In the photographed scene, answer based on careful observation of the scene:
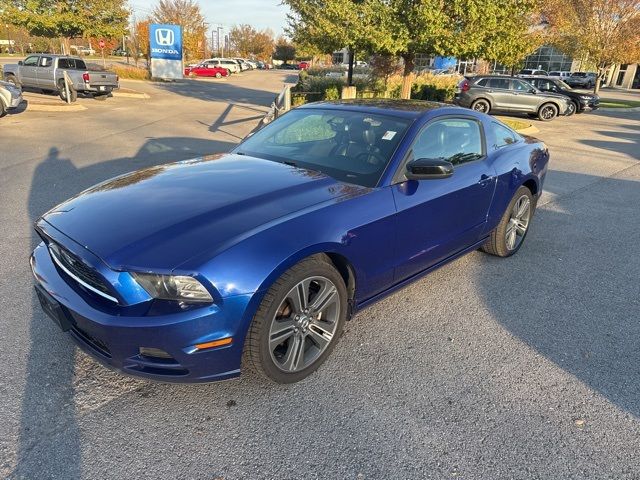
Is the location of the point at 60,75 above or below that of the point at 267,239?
below

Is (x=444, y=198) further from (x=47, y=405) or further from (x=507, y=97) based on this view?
(x=507, y=97)

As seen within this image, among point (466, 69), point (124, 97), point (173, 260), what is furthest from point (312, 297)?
point (466, 69)

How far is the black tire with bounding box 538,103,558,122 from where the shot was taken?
62.5 feet

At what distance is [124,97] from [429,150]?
71.6ft

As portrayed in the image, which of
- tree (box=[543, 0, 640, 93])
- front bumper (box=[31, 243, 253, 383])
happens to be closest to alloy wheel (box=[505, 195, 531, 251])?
front bumper (box=[31, 243, 253, 383])

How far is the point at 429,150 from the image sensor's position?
11.7 feet

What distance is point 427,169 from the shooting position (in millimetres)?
3156

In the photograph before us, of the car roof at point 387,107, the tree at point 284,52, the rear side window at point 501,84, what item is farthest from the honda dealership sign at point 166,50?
the tree at point 284,52

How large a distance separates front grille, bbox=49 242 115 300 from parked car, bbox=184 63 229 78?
4562 centimetres

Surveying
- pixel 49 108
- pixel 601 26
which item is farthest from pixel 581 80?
pixel 49 108

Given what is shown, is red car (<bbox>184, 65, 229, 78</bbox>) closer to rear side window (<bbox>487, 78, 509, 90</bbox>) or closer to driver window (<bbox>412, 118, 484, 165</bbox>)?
rear side window (<bbox>487, 78, 509, 90</bbox>)

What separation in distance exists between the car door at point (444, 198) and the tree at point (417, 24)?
842cm

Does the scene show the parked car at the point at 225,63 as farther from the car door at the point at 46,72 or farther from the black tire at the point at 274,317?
the black tire at the point at 274,317

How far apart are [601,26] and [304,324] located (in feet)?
93.6
